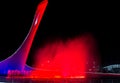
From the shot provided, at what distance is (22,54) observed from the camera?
24125mm

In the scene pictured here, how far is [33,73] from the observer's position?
24.6 m

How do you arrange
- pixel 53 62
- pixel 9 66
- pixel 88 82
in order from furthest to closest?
pixel 53 62, pixel 9 66, pixel 88 82

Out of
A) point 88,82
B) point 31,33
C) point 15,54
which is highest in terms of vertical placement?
point 31,33

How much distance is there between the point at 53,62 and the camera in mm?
34781

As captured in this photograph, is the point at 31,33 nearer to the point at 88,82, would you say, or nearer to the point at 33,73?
the point at 33,73

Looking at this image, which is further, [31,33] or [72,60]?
[72,60]

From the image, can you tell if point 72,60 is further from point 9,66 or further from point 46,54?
point 9,66

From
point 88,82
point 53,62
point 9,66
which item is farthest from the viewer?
point 53,62

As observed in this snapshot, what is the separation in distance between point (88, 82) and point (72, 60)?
1917 centimetres

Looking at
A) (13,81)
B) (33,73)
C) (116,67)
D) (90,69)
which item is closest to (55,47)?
(90,69)

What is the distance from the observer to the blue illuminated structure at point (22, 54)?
23672mm

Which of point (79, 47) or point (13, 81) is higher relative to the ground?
point (79, 47)

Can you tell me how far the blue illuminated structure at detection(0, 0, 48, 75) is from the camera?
23672 millimetres

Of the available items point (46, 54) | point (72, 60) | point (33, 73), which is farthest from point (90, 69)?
point (33, 73)
